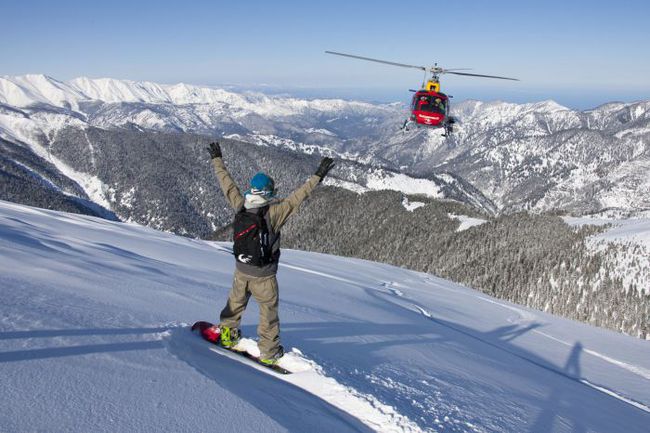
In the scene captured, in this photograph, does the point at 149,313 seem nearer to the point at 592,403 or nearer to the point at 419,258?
the point at 592,403

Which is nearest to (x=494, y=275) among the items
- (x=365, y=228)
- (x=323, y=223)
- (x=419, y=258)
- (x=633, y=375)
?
(x=419, y=258)

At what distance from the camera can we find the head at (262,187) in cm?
606

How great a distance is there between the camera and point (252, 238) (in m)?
6.14

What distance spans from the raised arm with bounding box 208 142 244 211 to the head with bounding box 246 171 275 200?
0.96ft

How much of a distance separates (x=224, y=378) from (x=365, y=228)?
445 ft

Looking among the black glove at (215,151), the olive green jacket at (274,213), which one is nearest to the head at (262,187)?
the olive green jacket at (274,213)

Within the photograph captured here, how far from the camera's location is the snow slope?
12.7 ft

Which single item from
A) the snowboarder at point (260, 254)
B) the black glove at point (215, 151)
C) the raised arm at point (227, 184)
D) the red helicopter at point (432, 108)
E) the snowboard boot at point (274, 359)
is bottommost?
the snowboard boot at point (274, 359)

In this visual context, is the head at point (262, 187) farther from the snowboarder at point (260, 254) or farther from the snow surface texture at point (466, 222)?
the snow surface texture at point (466, 222)

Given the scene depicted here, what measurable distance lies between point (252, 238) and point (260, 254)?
0.24 metres

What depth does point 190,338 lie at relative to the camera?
6105mm

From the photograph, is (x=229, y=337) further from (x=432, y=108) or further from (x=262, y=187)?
(x=432, y=108)

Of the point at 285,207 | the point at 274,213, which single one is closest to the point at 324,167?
the point at 285,207

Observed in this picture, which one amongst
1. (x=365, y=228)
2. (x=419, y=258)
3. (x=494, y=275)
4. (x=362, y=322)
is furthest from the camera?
(x=365, y=228)
